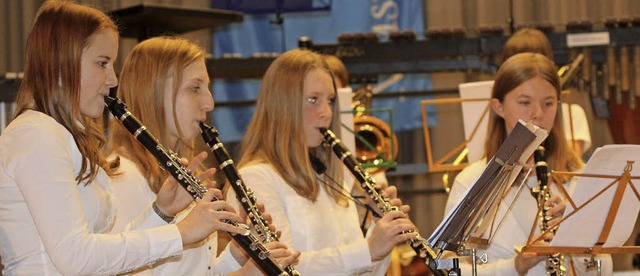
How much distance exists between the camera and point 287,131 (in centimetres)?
329

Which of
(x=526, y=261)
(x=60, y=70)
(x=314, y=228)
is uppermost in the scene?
(x=60, y=70)

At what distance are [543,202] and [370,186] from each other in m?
0.62

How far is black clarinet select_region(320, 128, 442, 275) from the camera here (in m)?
2.96

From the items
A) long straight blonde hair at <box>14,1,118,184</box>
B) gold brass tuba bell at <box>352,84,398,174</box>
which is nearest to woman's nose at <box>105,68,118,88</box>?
long straight blonde hair at <box>14,1,118,184</box>

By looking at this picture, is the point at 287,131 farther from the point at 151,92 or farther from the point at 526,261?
the point at 526,261

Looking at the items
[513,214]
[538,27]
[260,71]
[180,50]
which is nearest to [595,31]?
[538,27]

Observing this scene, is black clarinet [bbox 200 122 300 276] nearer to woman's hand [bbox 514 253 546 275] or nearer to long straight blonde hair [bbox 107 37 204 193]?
long straight blonde hair [bbox 107 37 204 193]

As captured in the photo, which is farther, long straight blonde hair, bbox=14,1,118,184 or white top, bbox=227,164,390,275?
white top, bbox=227,164,390,275

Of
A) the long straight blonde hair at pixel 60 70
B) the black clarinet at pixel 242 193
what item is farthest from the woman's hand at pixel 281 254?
the long straight blonde hair at pixel 60 70

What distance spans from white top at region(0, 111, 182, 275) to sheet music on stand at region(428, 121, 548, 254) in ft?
2.50

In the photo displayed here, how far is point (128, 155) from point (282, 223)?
0.61m

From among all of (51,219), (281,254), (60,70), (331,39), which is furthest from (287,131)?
(331,39)

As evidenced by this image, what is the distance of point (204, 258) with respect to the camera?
2883mm

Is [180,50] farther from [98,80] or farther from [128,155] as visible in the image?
[98,80]
